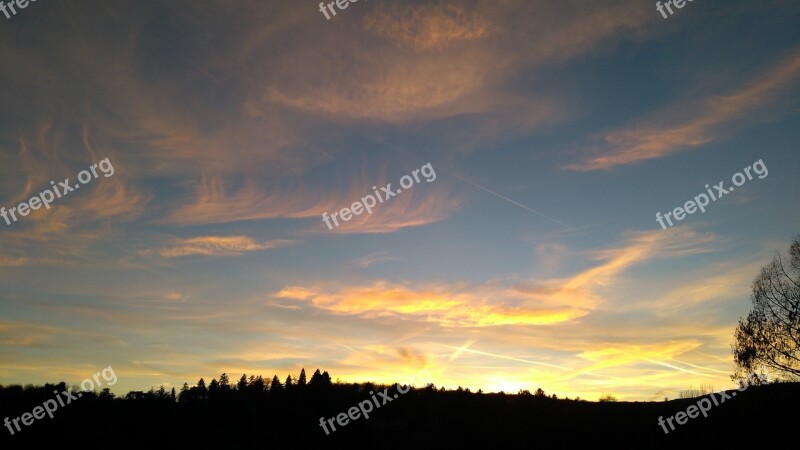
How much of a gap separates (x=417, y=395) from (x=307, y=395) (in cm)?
3271

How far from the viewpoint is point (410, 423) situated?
6175 cm

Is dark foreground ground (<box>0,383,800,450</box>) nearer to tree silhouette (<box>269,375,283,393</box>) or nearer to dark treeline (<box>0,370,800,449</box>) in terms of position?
dark treeline (<box>0,370,800,449</box>)

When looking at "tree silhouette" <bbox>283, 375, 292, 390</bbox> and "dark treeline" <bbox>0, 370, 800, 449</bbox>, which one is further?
"tree silhouette" <bbox>283, 375, 292, 390</bbox>

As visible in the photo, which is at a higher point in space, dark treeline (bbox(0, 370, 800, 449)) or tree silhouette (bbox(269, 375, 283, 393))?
tree silhouette (bbox(269, 375, 283, 393))

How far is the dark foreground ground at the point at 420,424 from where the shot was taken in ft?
135

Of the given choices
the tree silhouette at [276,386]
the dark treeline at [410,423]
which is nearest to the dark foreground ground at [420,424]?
the dark treeline at [410,423]

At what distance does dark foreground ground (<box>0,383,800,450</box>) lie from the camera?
4109 centimetres

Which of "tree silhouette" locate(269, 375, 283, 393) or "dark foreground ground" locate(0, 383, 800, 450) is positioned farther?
"tree silhouette" locate(269, 375, 283, 393)

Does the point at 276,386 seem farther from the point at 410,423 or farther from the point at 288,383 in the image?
the point at 410,423

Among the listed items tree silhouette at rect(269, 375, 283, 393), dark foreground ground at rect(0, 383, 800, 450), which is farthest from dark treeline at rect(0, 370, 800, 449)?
tree silhouette at rect(269, 375, 283, 393)

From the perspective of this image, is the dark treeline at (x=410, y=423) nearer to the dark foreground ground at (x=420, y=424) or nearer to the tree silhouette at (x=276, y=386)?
the dark foreground ground at (x=420, y=424)

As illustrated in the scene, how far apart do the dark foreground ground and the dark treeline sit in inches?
5.2

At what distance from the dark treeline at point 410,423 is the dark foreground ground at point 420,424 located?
0.44ft

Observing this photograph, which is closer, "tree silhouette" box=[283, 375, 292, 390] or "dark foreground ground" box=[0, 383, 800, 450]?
"dark foreground ground" box=[0, 383, 800, 450]
